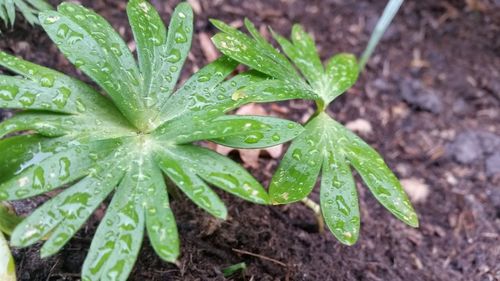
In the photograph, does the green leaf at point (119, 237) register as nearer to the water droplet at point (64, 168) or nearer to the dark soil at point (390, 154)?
the water droplet at point (64, 168)

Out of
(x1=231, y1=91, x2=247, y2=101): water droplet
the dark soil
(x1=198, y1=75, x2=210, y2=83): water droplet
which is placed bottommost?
the dark soil

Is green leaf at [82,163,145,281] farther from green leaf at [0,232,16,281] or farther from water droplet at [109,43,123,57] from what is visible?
water droplet at [109,43,123,57]

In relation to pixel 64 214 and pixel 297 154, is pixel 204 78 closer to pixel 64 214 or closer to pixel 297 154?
pixel 297 154

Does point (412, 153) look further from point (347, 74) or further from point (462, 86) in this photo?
point (347, 74)

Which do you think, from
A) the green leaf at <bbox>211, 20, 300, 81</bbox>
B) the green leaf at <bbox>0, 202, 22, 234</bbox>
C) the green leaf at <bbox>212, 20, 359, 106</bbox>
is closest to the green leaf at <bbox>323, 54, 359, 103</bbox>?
the green leaf at <bbox>212, 20, 359, 106</bbox>

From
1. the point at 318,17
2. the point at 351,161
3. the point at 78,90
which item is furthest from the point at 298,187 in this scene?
the point at 318,17

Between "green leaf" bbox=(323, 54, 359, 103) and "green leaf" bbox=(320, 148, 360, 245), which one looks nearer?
"green leaf" bbox=(320, 148, 360, 245)

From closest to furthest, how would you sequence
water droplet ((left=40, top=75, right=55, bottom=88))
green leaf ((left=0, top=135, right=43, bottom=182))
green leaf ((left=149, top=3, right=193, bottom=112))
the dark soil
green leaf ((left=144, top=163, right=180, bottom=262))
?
green leaf ((left=144, top=163, right=180, bottom=262)), green leaf ((left=0, top=135, right=43, bottom=182)), water droplet ((left=40, top=75, right=55, bottom=88)), green leaf ((left=149, top=3, right=193, bottom=112)), the dark soil

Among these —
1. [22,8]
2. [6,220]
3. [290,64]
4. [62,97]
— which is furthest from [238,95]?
[22,8]
